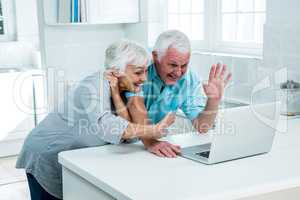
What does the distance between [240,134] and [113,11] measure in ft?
8.44

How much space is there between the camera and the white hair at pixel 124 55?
2.01 meters

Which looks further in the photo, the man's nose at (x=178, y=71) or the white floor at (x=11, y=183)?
the white floor at (x=11, y=183)

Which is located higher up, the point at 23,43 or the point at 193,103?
the point at 23,43

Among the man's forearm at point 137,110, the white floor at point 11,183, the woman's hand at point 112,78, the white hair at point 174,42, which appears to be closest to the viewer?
the woman's hand at point 112,78

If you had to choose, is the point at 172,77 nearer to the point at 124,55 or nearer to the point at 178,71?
the point at 178,71

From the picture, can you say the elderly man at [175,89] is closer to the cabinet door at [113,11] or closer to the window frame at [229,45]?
the window frame at [229,45]

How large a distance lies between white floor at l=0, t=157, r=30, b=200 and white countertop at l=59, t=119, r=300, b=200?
2.07 metres

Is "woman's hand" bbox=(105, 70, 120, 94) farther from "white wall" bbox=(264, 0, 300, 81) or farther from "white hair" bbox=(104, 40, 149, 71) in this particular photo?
"white wall" bbox=(264, 0, 300, 81)

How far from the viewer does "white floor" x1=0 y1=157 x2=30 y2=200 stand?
3.87 meters

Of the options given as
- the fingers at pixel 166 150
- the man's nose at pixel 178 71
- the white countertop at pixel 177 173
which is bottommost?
the white countertop at pixel 177 173

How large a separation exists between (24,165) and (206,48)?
203 cm

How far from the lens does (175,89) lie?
2.47 metres

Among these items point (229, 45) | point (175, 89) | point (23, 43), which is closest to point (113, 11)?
point (229, 45)

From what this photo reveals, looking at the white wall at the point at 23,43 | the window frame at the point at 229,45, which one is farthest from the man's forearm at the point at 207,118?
the white wall at the point at 23,43
